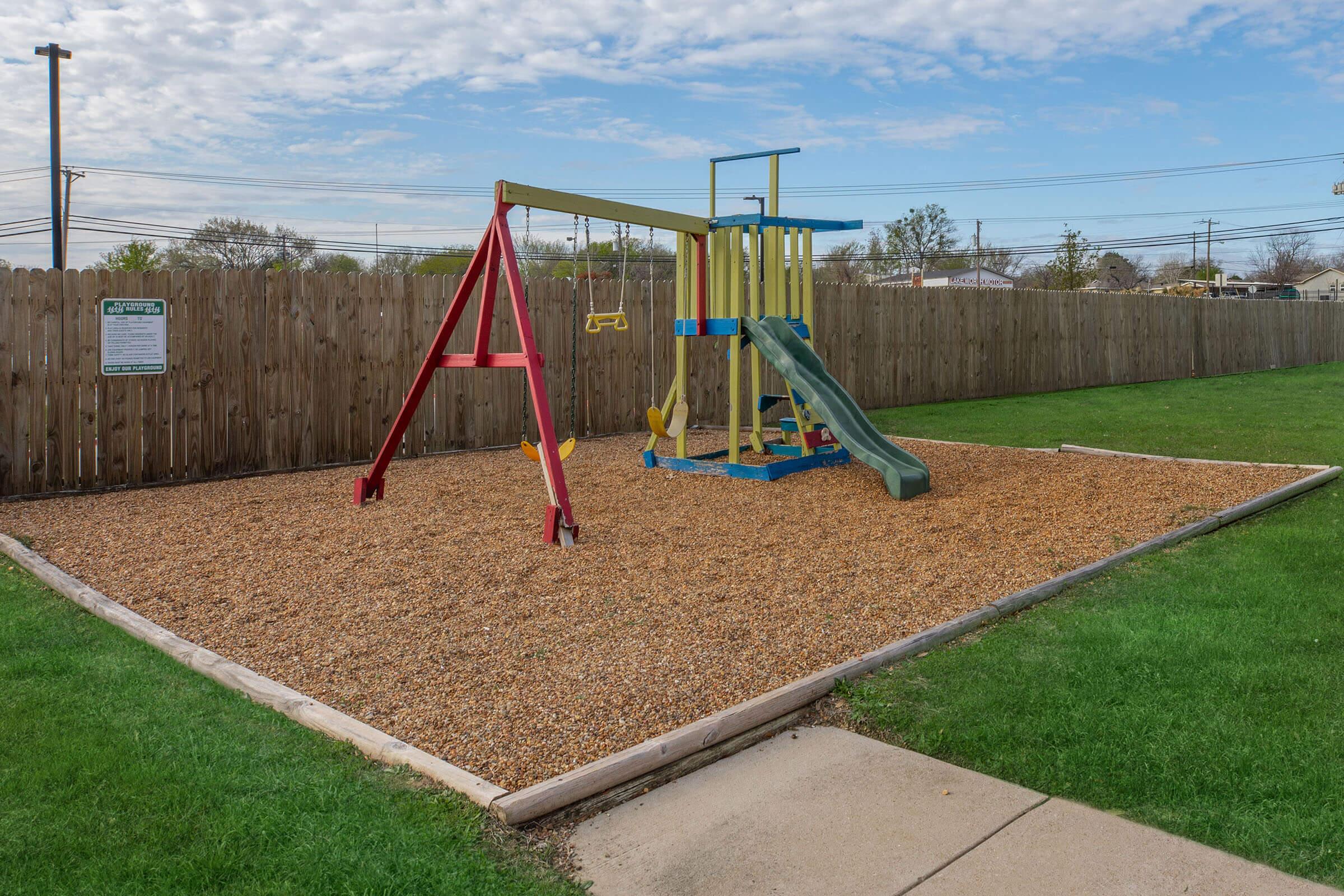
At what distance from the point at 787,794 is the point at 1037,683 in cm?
131

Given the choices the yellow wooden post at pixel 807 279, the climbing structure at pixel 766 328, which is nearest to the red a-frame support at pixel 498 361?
the climbing structure at pixel 766 328

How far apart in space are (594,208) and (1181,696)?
5.54 metres

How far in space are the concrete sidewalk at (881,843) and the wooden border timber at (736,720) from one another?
99mm

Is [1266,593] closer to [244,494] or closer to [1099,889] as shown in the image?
[1099,889]

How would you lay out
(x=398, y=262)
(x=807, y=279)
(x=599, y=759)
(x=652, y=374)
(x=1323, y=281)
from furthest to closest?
(x=1323, y=281) → (x=398, y=262) → (x=652, y=374) → (x=807, y=279) → (x=599, y=759)

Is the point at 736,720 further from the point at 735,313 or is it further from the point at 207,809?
the point at 735,313

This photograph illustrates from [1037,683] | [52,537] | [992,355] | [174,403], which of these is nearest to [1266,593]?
[1037,683]

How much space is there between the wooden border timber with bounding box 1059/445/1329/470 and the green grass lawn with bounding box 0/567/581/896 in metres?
7.79

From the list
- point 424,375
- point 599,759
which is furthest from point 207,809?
point 424,375

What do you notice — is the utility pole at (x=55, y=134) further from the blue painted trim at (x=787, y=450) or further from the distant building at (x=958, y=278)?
the distant building at (x=958, y=278)

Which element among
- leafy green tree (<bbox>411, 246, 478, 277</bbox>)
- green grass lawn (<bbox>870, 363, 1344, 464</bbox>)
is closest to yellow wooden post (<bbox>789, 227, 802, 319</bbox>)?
green grass lawn (<bbox>870, 363, 1344, 464</bbox>)

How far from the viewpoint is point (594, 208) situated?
7832 millimetres

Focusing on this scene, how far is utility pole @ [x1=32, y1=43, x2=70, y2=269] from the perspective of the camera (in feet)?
75.4

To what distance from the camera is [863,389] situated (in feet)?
49.8
